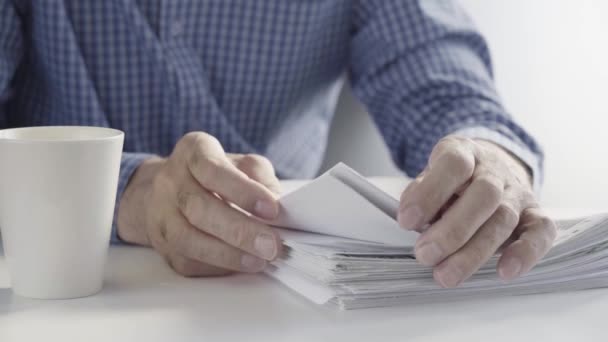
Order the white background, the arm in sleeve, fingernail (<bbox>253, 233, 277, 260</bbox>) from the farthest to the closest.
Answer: the white background
the arm in sleeve
fingernail (<bbox>253, 233, 277, 260</bbox>)

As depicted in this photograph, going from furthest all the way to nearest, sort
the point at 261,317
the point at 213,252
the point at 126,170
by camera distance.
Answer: the point at 126,170, the point at 213,252, the point at 261,317

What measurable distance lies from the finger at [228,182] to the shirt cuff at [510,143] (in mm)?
469

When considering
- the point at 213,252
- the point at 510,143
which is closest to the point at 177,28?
the point at 510,143

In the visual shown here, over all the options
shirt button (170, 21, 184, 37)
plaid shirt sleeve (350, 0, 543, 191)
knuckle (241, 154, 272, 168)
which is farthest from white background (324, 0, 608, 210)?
knuckle (241, 154, 272, 168)

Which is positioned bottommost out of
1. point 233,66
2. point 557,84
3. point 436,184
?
point 557,84

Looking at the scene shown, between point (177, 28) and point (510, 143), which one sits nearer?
point (510, 143)

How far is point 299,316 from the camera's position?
63 cm

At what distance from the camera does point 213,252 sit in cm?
73

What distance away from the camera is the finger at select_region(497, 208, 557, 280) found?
666 millimetres

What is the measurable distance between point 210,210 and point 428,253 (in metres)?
0.21

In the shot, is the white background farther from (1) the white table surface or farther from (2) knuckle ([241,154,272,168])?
(1) the white table surface

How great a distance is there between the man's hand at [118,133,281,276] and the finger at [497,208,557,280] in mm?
199

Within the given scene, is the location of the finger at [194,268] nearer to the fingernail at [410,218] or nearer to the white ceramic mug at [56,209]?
the white ceramic mug at [56,209]

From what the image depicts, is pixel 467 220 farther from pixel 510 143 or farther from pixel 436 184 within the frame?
pixel 510 143
